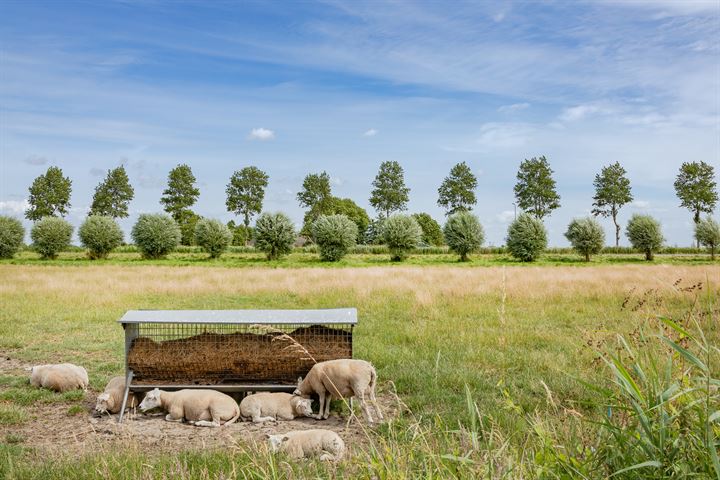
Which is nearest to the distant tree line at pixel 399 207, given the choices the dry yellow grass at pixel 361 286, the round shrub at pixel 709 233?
the round shrub at pixel 709 233

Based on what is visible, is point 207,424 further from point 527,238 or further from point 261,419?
point 527,238

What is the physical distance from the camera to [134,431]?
20.6 feet

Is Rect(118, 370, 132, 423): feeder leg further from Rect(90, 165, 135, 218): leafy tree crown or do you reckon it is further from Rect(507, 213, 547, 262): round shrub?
Rect(90, 165, 135, 218): leafy tree crown

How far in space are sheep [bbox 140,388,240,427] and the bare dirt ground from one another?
0.10 m

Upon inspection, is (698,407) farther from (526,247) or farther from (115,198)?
(115,198)

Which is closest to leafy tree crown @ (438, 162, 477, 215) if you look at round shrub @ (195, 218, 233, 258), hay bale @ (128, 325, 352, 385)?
round shrub @ (195, 218, 233, 258)

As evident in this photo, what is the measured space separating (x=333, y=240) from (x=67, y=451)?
45641mm

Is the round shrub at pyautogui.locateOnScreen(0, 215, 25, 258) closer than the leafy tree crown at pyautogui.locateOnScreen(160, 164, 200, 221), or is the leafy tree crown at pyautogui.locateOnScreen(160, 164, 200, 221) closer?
the round shrub at pyautogui.locateOnScreen(0, 215, 25, 258)

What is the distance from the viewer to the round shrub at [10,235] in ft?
176

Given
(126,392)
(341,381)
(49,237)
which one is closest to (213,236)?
(49,237)

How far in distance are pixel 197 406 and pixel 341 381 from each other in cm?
185

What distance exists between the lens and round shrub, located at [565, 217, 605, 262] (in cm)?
5422

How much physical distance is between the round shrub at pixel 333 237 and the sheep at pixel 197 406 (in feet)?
145

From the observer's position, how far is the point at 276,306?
17125 millimetres
